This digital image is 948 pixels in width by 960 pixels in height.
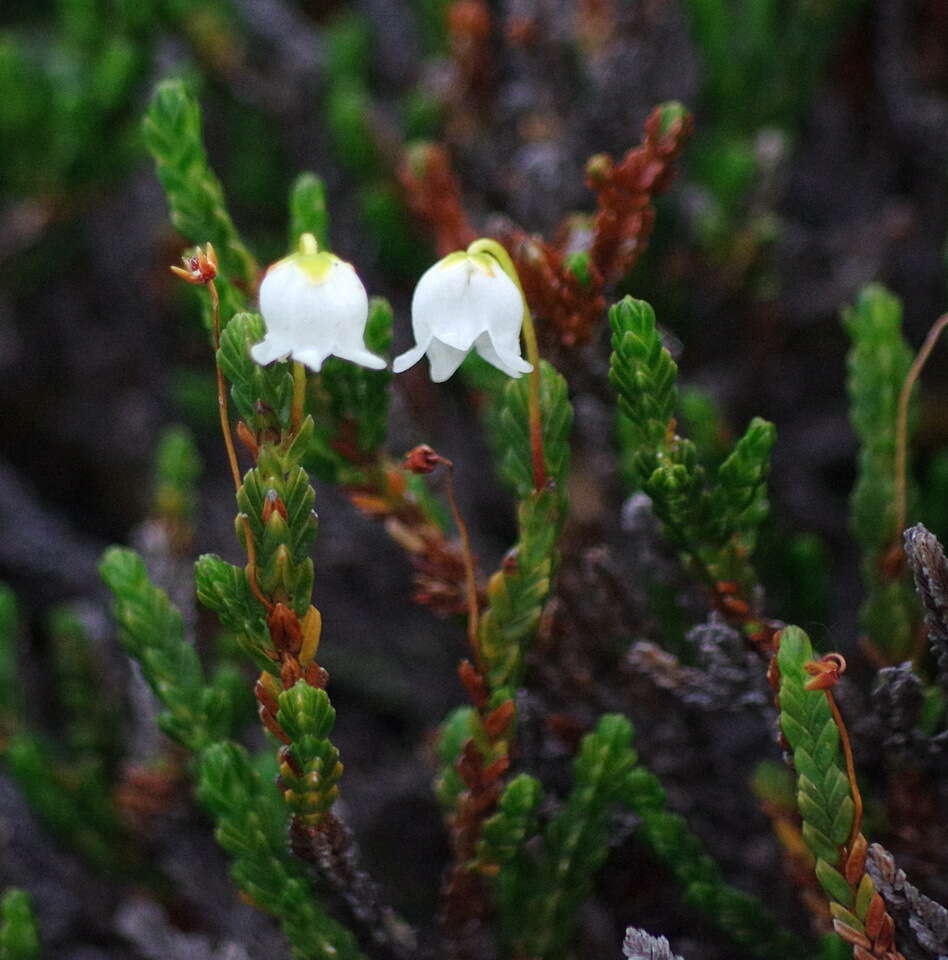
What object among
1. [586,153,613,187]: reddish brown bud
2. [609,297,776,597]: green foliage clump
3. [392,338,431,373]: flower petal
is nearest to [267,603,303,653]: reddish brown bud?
[392,338,431,373]: flower petal

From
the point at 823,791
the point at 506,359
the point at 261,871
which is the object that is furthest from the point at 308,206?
the point at 823,791

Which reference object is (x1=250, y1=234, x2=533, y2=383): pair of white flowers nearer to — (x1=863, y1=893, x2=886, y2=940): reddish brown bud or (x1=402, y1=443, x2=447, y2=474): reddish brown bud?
(x1=402, y1=443, x2=447, y2=474): reddish brown bud

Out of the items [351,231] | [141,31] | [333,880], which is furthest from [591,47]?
[333,880]

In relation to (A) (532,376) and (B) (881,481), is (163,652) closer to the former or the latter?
(A) (532,376)

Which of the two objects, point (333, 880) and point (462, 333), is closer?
point (462, 333)

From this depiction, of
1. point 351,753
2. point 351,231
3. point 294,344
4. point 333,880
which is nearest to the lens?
point 294,344

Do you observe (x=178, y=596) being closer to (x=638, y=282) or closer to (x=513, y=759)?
(x=513, y=759)
